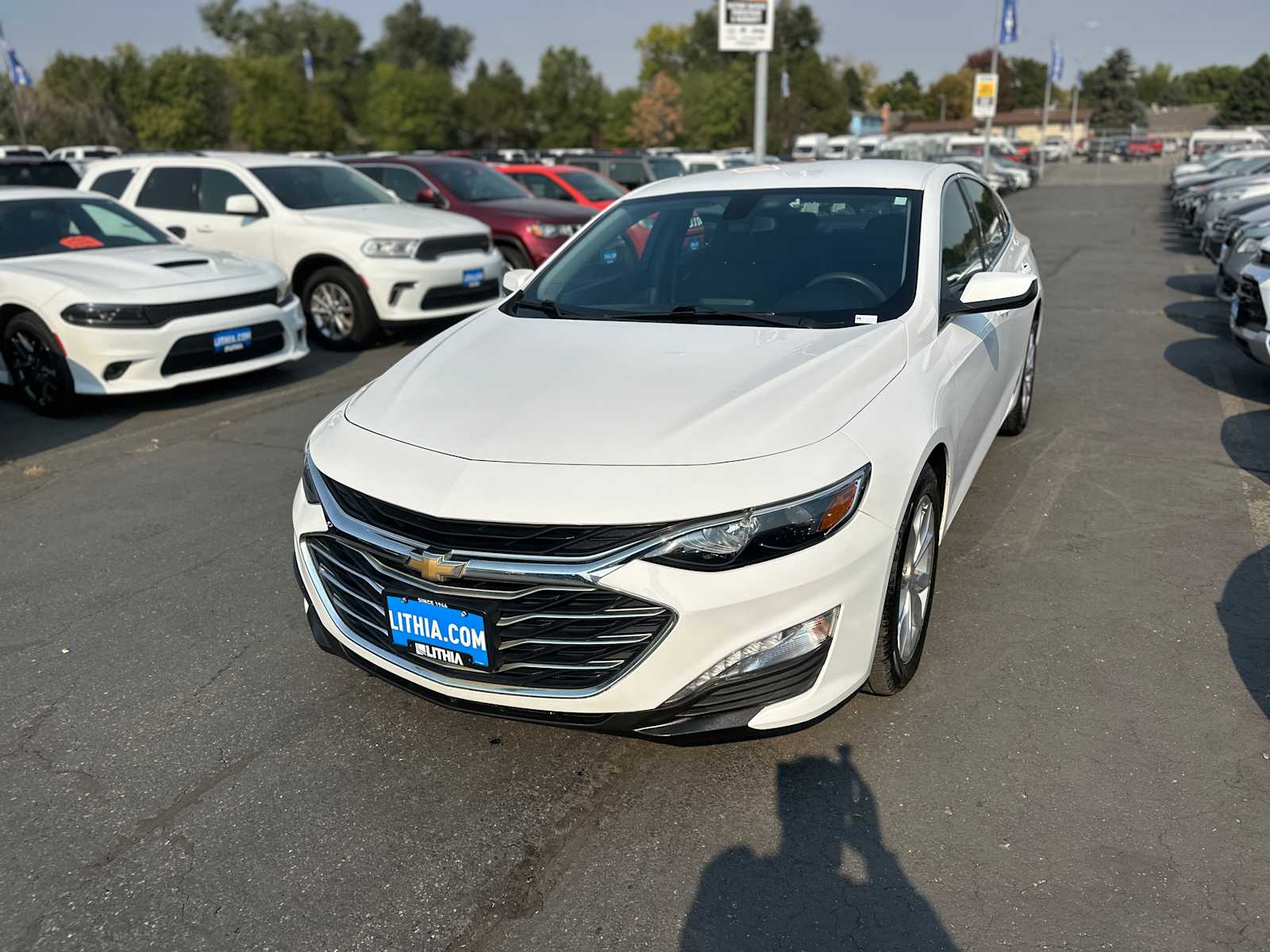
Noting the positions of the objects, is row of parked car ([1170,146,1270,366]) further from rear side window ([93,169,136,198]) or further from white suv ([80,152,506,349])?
rear side window ([93,169,136,198])

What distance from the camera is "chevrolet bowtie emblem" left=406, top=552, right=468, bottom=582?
104 inches

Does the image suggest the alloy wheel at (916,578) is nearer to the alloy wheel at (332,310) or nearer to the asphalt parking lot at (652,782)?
the asphalt parking lot at (652,782)

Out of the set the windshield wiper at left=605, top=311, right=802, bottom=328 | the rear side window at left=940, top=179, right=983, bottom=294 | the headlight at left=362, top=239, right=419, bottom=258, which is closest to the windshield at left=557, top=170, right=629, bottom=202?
the headlight at left=362, top=239, right=419, bottom=258

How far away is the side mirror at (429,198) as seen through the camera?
11.4m

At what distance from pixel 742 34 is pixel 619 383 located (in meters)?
12.8

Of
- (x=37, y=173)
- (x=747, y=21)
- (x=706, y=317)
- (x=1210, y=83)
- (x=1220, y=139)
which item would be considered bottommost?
(x=706, y=317)

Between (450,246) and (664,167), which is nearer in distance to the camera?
(450,246)

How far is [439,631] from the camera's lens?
9.01 feet

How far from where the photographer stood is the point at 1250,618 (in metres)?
3.90

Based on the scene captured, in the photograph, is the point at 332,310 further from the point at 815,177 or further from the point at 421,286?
the point at 815,177

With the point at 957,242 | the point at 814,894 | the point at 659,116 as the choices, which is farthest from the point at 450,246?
the point at 659,116

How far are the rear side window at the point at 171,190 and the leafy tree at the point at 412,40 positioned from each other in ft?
330

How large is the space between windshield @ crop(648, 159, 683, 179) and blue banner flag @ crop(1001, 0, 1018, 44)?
59.4 feet

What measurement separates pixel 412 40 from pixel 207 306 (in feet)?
355
